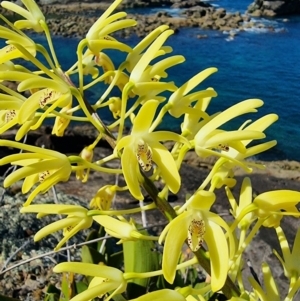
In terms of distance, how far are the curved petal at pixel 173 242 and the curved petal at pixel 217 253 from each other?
5 centimetres

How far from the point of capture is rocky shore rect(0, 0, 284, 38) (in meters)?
11.5

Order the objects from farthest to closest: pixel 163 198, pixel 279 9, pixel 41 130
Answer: pixel 279 9, pixel 41 130, pixel 163 198

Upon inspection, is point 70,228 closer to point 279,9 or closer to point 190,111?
point 190,111

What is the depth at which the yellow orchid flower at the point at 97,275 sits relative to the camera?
33.7 inches

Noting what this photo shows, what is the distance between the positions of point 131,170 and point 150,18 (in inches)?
507

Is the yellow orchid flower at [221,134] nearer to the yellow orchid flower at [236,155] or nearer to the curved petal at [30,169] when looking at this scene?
the yellow orchid flower at [236,155]

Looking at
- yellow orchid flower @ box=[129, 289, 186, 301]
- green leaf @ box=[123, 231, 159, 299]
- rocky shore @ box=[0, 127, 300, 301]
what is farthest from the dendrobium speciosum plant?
rocky shore @ box=[0, 127, 300, 301]

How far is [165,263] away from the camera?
83 cm

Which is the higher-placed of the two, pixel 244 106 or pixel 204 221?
pixel 244 106

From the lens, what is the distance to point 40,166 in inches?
35.0

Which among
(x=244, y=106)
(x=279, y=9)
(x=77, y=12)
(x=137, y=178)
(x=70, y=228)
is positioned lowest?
(x=77, y=12)

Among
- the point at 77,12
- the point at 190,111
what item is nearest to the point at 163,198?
the point at 190,111

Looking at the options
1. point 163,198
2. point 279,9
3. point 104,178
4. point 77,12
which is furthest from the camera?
point 77,12

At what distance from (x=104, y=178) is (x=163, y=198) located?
257 centimetres
